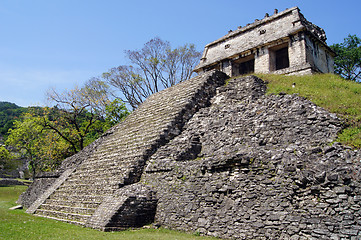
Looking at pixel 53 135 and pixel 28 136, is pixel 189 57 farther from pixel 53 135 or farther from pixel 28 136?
pixel 28 136

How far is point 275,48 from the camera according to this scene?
17609mm

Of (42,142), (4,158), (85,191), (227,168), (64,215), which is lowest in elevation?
(64,215)

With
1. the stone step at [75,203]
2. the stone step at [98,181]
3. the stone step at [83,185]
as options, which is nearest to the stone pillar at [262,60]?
the stone step at [98,181]

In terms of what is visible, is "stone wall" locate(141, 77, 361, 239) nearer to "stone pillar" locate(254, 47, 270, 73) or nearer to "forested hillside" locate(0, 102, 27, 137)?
"stone pillar" locate(254, 47, 270, 73)

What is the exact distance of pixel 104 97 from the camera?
28.8 m

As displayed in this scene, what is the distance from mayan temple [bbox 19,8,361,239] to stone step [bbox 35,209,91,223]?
0.05 m

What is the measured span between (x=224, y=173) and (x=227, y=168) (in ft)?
0.55

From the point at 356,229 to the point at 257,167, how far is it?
2512 mm

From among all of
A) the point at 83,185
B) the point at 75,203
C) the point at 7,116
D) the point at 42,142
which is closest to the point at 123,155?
the point at 83,185

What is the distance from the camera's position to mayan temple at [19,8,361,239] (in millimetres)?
6020

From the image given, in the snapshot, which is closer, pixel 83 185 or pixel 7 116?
pixel 83 185

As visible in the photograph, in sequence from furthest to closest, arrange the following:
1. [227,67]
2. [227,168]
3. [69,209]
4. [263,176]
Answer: [227,67] → [69,209] → [227,168] → [263,176]

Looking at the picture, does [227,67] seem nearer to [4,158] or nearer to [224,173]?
[224,173]

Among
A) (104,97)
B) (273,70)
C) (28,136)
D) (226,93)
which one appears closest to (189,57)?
(104,97)
